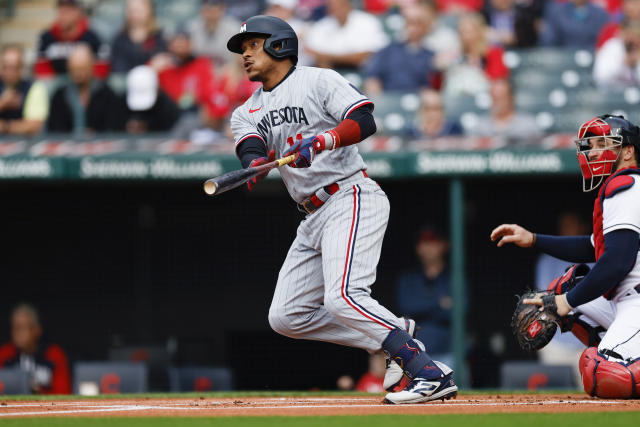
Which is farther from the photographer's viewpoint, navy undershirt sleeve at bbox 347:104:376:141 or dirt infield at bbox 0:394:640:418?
navy undershirt sleeve at bbox 347:104:376:141

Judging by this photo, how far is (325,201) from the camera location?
14.3ft

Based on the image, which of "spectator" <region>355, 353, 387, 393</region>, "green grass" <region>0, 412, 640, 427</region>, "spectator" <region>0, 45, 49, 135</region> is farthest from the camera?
"spectator" <region>0, 45, 49, 135</region>

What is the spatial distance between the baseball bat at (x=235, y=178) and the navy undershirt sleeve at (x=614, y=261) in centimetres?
131

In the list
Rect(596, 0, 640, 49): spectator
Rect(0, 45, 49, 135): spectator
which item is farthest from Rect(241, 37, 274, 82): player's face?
Rect(596, 0, 640, 49): spectator

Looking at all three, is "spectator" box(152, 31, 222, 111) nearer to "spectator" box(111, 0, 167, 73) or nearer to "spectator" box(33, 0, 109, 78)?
"spectator" box(111, 0, 167, 73)

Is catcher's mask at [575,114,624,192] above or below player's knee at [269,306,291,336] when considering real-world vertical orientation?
above

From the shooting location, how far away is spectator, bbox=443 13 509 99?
29.2 ft

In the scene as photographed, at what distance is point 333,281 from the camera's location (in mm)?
4121

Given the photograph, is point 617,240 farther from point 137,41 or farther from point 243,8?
point 243,8

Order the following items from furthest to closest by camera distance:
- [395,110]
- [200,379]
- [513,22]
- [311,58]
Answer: [513,22]
[311,58]
[395,110]
[200,379]

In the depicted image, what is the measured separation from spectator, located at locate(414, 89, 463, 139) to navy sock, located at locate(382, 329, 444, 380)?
4.10 meters

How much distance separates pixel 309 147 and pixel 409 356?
0.91 meters

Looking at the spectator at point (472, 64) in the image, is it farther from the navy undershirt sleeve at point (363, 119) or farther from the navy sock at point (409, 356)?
the navy sock at point (409, 356)

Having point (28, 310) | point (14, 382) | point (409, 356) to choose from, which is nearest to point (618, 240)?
point (409, 356)
